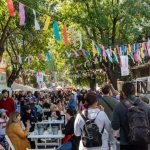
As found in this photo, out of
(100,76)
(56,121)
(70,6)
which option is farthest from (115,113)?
(100,76)

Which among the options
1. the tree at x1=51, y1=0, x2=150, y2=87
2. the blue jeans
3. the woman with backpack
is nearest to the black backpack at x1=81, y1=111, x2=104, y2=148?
the woman with backpack

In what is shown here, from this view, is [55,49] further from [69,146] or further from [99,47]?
[69,146]

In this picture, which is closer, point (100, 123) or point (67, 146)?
point (100, 123)

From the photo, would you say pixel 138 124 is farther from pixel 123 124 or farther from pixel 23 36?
pixel 23 36

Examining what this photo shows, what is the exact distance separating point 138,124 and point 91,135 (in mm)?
693

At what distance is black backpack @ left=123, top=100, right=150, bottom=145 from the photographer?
5.80 metres

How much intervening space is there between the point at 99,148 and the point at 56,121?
8.07 metres

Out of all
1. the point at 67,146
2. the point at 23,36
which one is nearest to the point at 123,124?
the point at 67,146

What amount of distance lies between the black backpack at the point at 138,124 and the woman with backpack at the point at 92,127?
0.48 m

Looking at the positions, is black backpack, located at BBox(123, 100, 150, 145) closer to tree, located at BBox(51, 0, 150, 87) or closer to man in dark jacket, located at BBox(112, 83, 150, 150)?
man in dark jacket, located at BBox(112, 83, 150, 150)

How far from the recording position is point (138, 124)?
585cm

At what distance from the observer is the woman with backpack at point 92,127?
6176 millimetres

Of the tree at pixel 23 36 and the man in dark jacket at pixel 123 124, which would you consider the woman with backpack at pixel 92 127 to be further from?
the tree at pixel 23 36

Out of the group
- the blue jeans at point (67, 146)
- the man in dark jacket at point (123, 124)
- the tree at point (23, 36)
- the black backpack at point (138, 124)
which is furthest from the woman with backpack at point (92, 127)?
the tree at point (23, 36)
